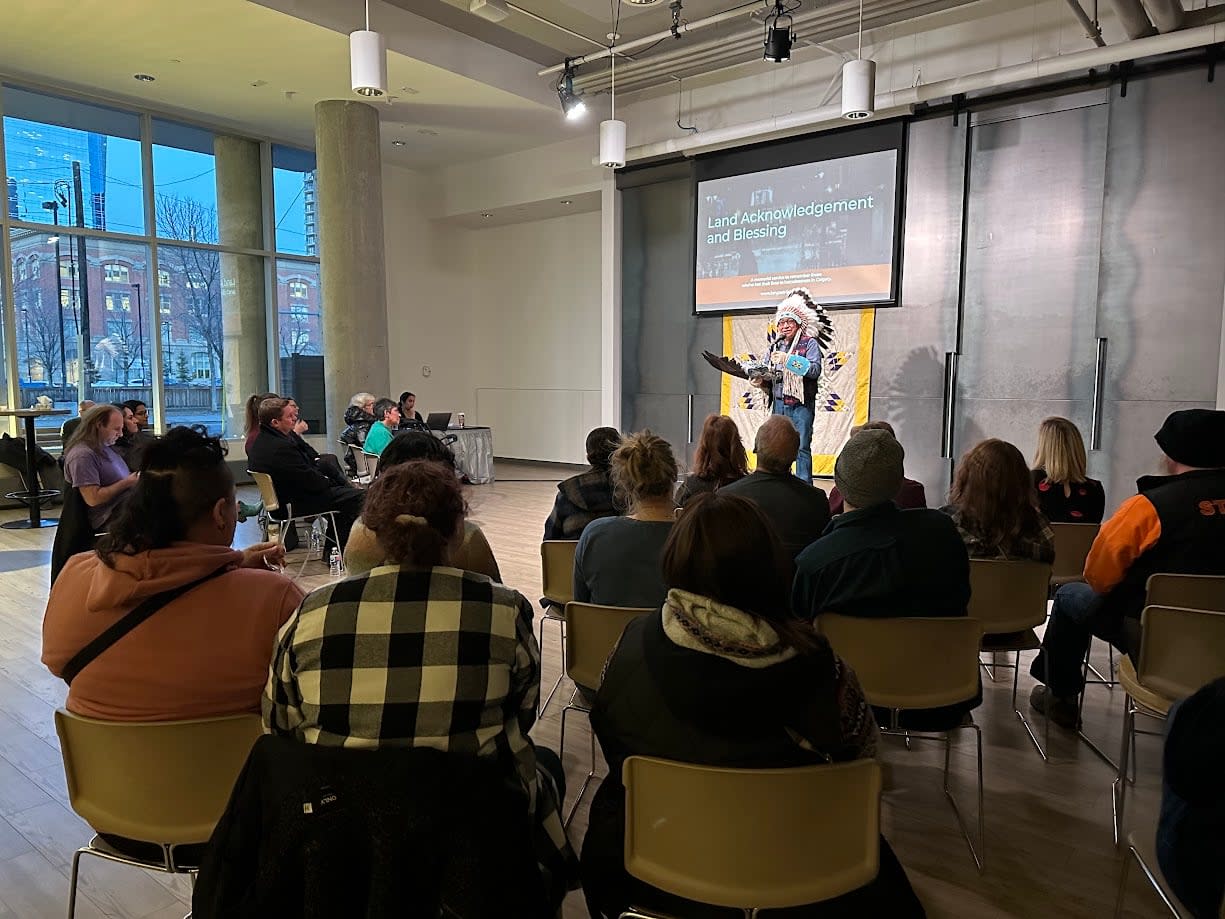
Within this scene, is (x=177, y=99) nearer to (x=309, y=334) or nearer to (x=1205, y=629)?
(x=309, y=334)

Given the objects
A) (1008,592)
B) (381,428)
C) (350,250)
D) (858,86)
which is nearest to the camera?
(1008,592)

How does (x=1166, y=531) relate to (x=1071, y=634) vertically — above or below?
above

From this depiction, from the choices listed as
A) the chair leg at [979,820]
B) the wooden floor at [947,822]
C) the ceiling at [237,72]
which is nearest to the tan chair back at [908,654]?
the chair leg at [979,820]

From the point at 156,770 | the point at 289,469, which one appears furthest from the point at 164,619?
the point at 289,469

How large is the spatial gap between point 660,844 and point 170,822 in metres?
0.93

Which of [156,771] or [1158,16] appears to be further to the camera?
[1158,16]

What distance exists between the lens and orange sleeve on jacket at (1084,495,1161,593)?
2.68 m

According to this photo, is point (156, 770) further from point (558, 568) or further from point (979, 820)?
point (979, 820)

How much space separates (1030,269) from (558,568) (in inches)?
230

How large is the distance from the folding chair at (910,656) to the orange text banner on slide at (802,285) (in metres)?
6.30

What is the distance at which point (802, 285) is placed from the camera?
844cm

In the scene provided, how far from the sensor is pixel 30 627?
443cm

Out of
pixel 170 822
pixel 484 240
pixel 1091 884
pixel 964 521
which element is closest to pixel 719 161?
pixel 484 240

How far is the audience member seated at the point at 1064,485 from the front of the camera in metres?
3.59
